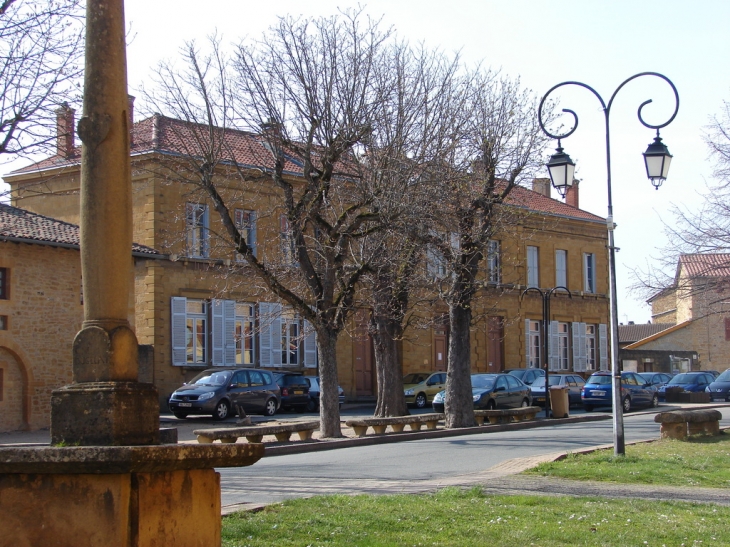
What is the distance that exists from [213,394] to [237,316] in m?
8.59

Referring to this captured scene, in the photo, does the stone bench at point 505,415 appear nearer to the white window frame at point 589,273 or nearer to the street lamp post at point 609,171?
the street lamp post at point 609,171

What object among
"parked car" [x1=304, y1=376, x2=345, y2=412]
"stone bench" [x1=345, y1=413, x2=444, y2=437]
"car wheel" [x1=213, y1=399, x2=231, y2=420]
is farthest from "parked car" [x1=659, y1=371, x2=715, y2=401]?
"car wheel" [x1=213, y1=399, x2=231, y2=420]

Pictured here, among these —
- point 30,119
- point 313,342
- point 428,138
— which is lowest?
point 313,342

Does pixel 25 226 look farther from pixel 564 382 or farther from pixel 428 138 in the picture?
pixel 564 382

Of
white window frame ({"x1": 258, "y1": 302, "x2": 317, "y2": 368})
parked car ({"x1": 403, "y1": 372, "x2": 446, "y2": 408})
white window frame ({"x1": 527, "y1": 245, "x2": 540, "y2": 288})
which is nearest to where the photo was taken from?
parked car ({"x1": 403, "y1": 372, "x2": 446, "y2": 408})

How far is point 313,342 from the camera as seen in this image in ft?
127

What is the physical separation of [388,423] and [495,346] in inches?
986

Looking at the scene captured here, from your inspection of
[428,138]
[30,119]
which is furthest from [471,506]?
[428,138]

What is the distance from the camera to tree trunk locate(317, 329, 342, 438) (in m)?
20.8

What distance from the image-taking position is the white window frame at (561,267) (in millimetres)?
49325

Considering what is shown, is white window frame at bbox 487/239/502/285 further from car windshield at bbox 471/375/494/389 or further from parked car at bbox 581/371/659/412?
parked car at bbox 581/371/659/412

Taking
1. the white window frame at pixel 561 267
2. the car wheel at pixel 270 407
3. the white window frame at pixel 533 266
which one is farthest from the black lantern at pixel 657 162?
the white window frame at pixel 561 267

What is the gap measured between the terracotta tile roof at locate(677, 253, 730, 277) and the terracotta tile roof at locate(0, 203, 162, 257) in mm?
16199

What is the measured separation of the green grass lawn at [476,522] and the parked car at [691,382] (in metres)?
34.1
